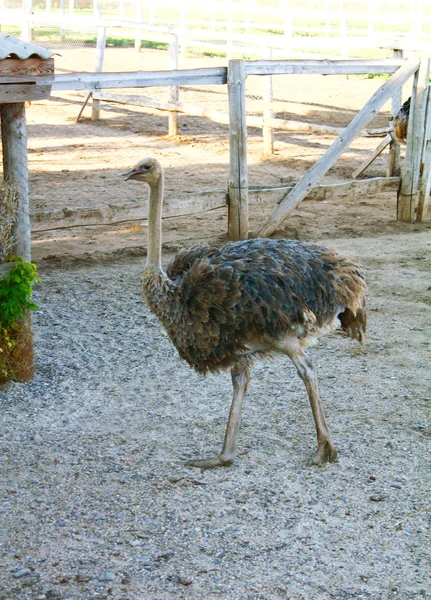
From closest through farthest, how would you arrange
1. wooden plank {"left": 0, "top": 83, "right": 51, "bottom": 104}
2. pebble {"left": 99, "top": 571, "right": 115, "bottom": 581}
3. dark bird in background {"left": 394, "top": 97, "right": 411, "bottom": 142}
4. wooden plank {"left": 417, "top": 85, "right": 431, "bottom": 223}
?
1. pebble {"left": 99, "top": 571, "right": 115, "bottom": 581}
2. wooden plank {"left": 0, "top": 83, "right": 51, "bottom": 104}
3. wooden plank {"left": 417, "top": 85, "right": 431, "bottom": 223}
4. dark bird in background {"left": 394, "top": 97, "right": 411, "bottom": 142}

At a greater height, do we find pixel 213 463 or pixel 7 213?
pixel 7 213

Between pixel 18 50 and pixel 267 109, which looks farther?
pixel 267 109

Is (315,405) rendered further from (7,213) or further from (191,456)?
(7,213)

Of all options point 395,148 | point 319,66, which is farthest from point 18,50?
point 395,148

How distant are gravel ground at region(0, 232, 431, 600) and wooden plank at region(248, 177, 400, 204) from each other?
2248 millimetres

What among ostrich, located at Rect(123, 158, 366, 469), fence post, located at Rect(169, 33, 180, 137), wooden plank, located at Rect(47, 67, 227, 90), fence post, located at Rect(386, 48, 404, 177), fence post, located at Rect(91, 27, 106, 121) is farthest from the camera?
fence post, located at Rect(91, 27, 106, 121)

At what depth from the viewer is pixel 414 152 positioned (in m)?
9.41

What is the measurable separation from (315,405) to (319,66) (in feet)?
16.2

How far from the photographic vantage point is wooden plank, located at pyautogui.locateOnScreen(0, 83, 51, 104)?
4.98m

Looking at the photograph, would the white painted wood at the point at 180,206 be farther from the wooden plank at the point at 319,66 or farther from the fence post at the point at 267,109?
the fence post at the point at 267,109

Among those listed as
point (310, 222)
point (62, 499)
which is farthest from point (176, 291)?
point (310, 222)

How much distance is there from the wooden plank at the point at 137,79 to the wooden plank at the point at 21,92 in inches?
64.7

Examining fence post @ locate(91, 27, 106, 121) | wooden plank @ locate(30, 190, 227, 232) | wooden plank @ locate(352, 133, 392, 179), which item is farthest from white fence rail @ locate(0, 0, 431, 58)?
wooden plank @ locate(30, 190, 227, 232)

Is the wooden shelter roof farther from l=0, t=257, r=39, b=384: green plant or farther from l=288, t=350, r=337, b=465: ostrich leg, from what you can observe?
l=288, t=350, r=337, b=465: ostrich leg
